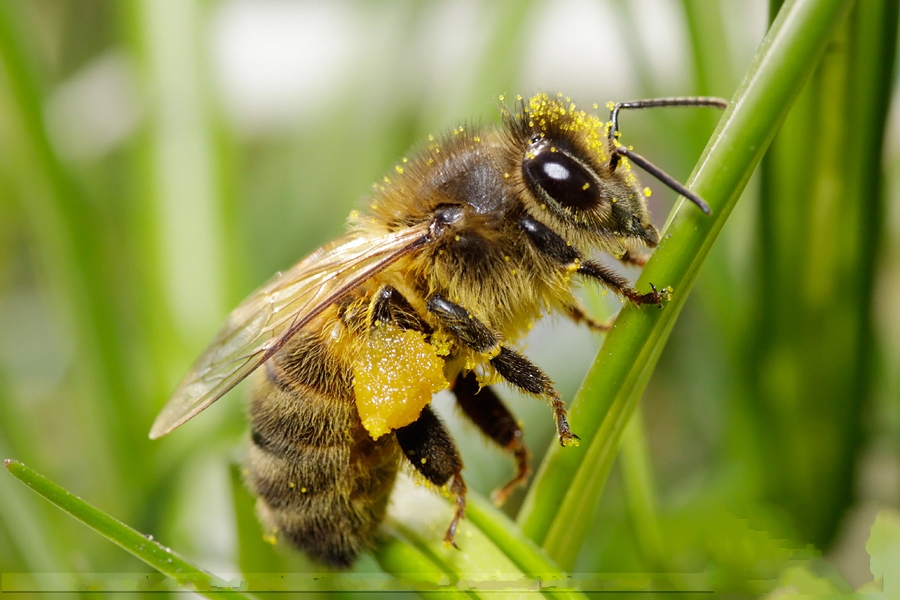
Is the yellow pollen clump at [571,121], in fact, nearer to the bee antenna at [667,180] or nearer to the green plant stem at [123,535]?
the bee antenna at [667,180]

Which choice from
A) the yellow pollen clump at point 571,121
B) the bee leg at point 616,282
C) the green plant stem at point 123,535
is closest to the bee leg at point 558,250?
the bee leg at point 616,282

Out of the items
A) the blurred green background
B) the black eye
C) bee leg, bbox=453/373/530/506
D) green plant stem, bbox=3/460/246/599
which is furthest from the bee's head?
green plant stem, bbox=3/460/246/599

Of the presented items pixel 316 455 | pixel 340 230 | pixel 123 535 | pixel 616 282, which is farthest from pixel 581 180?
pixel 340 230

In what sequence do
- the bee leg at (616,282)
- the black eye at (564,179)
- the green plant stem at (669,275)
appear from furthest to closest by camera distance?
the black eye at (564,179) < the bee leg at (616,282) < the green plant stem at (669,275)

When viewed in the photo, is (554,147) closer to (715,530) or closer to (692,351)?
(715,530)

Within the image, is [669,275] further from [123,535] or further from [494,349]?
[123,535]

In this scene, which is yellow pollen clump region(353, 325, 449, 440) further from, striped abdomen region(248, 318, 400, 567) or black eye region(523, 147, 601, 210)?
black eye region(523, 147, 601, 210)
